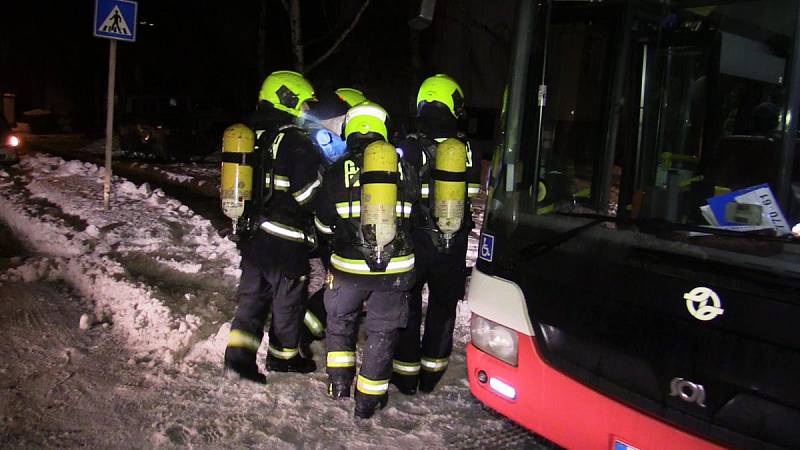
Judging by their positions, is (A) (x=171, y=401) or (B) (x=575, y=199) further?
(A) (x=171, y=401)

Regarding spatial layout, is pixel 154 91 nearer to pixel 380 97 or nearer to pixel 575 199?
pixel 380 97

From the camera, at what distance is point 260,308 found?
437 cm

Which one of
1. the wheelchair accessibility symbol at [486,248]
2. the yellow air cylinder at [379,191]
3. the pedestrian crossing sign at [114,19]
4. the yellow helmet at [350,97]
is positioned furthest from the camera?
the pedestrian crossing sign at [114,19]

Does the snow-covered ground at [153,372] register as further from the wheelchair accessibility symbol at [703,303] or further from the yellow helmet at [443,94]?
the yellow helmet at [443,94]

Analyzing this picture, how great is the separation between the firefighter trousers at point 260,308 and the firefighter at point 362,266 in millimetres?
442

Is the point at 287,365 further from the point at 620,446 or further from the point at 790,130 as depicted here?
the point at 790,130

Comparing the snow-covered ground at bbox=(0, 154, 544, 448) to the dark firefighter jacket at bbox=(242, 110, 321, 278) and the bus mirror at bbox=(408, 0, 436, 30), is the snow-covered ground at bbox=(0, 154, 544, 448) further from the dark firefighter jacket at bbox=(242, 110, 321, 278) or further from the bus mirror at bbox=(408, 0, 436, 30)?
the bus mirror at bbox=(408, 0, 436, 30)

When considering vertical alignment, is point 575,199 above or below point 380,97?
below

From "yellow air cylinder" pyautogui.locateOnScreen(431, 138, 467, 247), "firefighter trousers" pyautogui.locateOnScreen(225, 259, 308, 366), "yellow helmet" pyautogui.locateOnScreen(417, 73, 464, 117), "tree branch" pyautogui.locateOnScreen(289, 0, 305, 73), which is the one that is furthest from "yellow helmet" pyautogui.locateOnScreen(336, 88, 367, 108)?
"tree branch" pyautogui.locateOnScreen(289, 0, 305, 73)

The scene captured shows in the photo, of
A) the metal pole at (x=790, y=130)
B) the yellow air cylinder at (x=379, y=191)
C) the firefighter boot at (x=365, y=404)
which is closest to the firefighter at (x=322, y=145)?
the yellow air cylinder at (x=379, y=191)

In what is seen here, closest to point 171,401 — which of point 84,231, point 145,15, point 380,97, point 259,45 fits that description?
point 84,231

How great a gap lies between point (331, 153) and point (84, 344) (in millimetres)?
2365

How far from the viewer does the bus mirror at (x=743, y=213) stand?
273 cm

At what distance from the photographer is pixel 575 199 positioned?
324 centimetres
